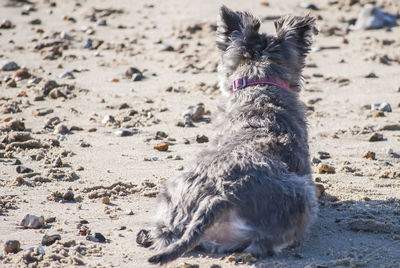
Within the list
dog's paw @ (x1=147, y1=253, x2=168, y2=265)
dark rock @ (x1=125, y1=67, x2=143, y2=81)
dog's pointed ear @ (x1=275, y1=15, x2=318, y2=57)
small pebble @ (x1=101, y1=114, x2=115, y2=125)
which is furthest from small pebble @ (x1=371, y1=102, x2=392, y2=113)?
dog's paw @ (x1=147, y1=253, x2=168, y2=265)

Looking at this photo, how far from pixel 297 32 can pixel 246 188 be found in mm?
2179

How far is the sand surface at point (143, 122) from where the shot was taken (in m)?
5.26

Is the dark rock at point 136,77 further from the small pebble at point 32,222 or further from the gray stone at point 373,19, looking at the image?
the small pebble at point 32,222

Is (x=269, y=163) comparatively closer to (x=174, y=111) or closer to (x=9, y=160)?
(x=9, y=160)

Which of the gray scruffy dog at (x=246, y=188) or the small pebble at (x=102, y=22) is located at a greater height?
the gray scruffy dog at (x=246, y=188)

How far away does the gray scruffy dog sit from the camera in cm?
471

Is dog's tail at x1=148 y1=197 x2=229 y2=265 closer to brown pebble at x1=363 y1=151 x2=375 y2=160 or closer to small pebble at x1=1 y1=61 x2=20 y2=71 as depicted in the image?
brown pebble at x1=363 y1=151 x2=375 y2=160

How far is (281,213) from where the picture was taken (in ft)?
15.6

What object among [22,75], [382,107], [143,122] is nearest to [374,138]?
[382,107]

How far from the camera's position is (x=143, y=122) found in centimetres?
841

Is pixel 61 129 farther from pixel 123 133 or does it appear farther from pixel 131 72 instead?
pixel 131 72

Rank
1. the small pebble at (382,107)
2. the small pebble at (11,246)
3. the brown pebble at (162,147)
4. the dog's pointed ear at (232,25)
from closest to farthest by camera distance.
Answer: the small pebble at (11,246)
the dog's pointed ear at (232,25)
the brown pebble at (162,147)
the small pebble at (382,107)

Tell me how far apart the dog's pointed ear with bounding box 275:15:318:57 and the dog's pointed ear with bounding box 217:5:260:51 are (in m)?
0.25

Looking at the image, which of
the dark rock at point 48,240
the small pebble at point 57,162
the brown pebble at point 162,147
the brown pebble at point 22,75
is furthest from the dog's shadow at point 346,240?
the brown pebble at point 22,75
